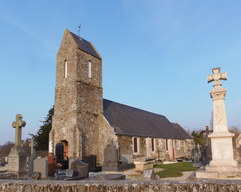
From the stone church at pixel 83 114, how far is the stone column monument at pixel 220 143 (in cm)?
1163

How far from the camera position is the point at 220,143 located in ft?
22.9

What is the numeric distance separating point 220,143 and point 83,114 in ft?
43.0

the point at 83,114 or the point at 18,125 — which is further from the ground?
the point at 83,114

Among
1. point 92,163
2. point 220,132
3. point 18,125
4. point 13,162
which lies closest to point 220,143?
point 220,132

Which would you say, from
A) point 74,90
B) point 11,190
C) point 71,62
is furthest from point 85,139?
point 11,190

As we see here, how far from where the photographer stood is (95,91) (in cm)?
2006

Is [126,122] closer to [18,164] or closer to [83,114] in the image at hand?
[83,114]

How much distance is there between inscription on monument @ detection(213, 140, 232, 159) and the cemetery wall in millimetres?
4008

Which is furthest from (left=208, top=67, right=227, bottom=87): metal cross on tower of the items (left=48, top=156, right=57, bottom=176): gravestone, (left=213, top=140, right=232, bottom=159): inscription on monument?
(left=48, top=156, right=57, bottom=176): gravestone

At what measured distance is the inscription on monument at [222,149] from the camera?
6.81m

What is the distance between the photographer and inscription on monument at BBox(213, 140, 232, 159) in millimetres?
6812

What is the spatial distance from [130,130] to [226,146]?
14860mm

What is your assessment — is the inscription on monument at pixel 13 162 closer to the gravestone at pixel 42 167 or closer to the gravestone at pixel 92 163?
the gravestone at pixel 42 167

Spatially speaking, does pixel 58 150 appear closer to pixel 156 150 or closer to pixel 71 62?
pixel 71 62
